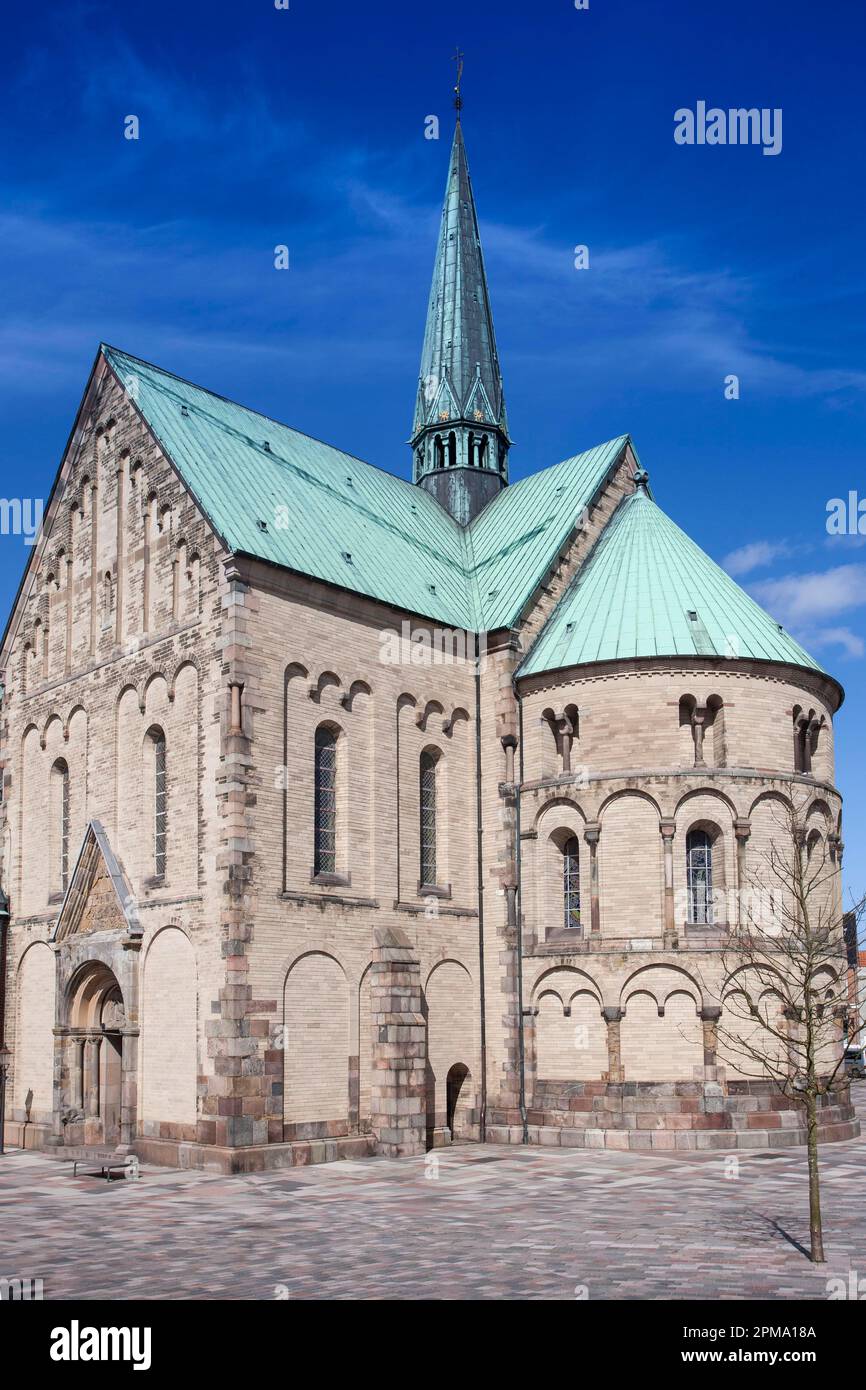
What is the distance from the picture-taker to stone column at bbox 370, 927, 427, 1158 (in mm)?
30984

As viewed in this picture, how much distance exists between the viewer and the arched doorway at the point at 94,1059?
3328 cm

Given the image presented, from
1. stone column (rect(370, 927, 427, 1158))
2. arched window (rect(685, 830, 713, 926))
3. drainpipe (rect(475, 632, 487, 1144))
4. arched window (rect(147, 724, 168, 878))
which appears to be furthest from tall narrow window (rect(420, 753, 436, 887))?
arched window (rect(147, 724, 168, 878))

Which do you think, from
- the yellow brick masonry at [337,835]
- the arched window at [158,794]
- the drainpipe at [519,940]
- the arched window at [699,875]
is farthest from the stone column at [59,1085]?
the arched window at [699,875]

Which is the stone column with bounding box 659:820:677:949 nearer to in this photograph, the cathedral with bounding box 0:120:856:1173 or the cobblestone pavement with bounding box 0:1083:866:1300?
the cathedral with bounding box 0:120:856:1173

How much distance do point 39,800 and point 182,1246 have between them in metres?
19.5

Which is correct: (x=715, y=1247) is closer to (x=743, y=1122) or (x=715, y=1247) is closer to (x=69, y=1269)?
(x=69, y=1269)

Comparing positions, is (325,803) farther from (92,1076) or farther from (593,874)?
(92,1076)

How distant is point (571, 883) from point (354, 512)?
40.1 ft

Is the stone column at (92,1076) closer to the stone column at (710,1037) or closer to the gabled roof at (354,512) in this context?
the gabled roof at (354,512)

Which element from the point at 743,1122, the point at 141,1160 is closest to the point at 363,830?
the point at 141,1160

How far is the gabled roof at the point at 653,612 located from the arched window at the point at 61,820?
41.7 ft

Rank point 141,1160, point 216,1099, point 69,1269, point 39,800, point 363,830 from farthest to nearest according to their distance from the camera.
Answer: point 39,800
point 363,830
point 141,1160
point 216,1099
point 69,1269

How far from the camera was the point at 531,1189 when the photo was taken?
84.9ft

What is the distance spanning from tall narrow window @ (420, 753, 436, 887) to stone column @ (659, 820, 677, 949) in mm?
6105
